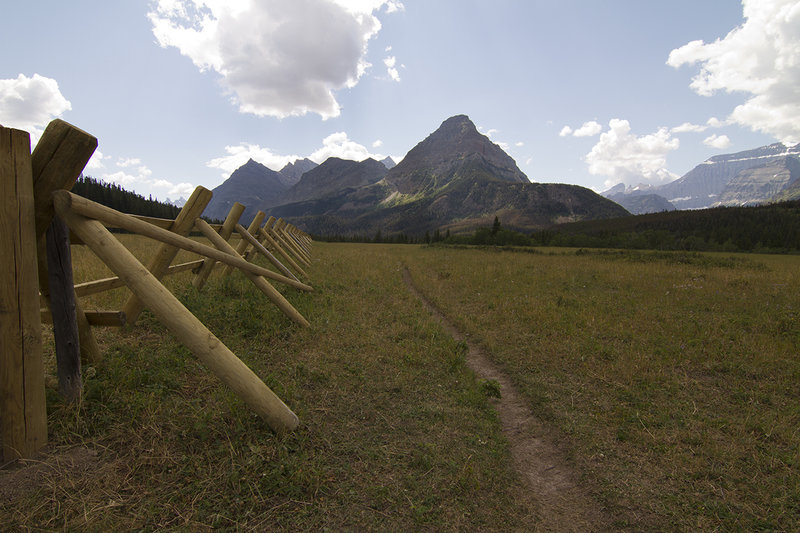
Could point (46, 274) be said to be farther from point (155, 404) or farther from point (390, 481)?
point (390, 481)

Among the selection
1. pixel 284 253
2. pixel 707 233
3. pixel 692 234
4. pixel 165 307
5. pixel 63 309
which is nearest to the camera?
pixel 165 307

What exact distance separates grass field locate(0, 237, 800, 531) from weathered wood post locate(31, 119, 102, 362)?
1730 millimetres

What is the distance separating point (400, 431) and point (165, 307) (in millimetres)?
2709

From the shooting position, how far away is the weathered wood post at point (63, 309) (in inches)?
113

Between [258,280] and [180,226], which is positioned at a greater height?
[180,226]

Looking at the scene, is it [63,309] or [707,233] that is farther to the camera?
[707,233]

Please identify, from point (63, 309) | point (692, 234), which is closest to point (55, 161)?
point (63, 309)

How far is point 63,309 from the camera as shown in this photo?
2982 mm

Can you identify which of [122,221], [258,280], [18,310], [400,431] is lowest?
[400,431]

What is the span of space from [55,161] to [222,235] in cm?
521

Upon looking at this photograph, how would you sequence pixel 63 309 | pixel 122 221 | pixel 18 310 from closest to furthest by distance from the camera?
pixel 18 310 < pixel 63 309 < pixel 122 221

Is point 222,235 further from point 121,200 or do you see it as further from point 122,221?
point 121,200

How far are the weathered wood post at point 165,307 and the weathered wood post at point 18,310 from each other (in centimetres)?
25

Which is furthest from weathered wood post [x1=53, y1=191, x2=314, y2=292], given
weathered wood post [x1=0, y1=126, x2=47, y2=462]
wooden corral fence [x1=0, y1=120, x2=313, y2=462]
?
weathered wood post [x1=0, y1=126, x2=47, y2=462]
